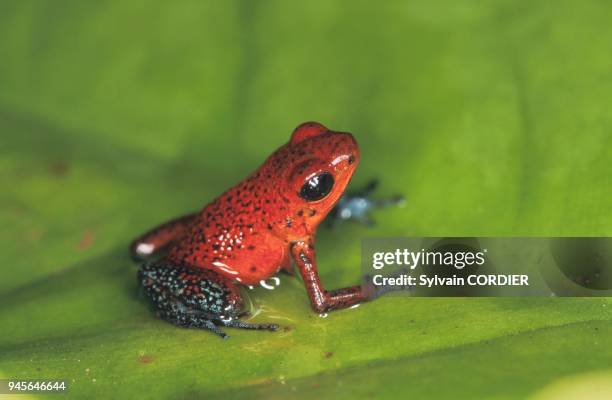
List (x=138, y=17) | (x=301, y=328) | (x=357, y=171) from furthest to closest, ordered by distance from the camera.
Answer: (x=138, y=17), (x=357, y=171), (x=301, y=328)

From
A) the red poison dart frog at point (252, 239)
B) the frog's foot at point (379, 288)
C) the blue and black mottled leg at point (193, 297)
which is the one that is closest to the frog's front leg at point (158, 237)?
the red poison dart frog at point (252, 239)

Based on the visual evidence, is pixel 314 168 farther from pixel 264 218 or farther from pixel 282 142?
pixel 282 142

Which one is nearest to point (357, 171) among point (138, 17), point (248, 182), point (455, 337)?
point (248, 182)

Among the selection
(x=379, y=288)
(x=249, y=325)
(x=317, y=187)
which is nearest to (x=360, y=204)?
(x=317, y=187)

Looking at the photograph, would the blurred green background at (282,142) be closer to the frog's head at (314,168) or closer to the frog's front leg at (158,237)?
the frog's front leg at (158,237)

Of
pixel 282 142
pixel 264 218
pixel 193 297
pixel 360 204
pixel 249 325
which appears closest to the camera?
pixel 249 325

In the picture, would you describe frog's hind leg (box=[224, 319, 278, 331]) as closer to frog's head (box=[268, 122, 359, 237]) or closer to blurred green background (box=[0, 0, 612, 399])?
blurred green background (box=[0, 0, 612, 399])

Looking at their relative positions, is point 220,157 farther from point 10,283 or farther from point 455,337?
point 455,337
